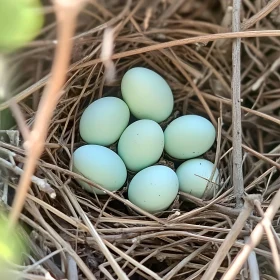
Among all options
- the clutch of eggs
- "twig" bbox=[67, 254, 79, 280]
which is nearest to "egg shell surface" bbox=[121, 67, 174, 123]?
the clutch of eggs

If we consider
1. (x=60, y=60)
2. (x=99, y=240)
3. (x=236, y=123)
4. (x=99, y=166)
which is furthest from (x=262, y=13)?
(x=60, y=60)

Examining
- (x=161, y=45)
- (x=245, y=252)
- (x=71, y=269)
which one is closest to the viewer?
(x=245, y=252)

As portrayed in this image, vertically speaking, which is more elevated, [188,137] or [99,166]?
A: [188,137]

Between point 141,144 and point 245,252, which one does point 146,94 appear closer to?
point 141,144

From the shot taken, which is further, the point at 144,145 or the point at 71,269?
the point at 144,145

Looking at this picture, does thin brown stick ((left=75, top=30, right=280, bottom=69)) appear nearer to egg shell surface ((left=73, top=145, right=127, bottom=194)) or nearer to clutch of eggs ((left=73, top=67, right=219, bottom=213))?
clutch of eggs ((left=73, top=67, right=219, bottom=213))

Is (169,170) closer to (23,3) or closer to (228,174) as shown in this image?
(228,174)
